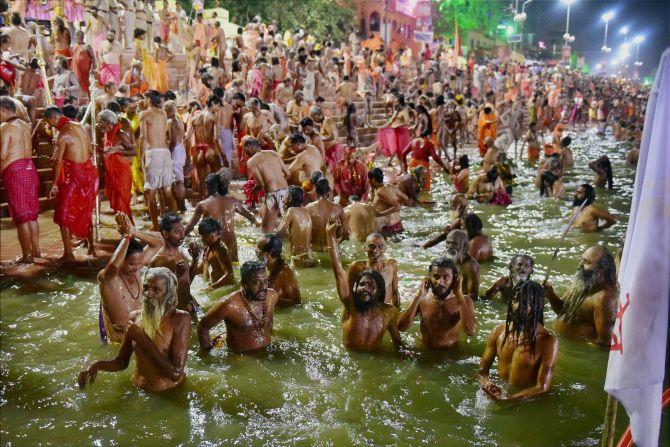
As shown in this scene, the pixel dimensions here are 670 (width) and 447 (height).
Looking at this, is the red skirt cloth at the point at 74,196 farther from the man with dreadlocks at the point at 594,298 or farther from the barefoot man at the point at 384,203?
the man with dreadlocks at the point at 594,298

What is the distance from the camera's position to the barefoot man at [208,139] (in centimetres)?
1060

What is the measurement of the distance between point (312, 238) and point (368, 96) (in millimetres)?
13837

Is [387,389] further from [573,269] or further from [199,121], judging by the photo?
[199,121]

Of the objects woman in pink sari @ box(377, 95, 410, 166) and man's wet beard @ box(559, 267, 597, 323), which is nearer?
man's wet beard @ box(559, 267, 597, 323)

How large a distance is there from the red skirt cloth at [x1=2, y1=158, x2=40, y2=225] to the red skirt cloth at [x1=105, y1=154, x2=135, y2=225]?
3.97ft

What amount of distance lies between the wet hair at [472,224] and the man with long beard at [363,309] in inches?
100

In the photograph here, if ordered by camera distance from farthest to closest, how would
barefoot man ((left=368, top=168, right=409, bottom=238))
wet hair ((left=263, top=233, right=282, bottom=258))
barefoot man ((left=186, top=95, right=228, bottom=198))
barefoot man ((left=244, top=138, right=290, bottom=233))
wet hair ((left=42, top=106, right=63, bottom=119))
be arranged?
barefoot man ((left=186, top=95, right=228, bottom=198)) → barefoot man ((left=368, top=168, right=409, bottom=238)) → barefoot man ((left=244, top=138, right=290, bottom=233)) → wet hair ((left=42, top=106, right=63, bottom=119)) → wet hair ((left=263, top=233, right=282, bottom=258))

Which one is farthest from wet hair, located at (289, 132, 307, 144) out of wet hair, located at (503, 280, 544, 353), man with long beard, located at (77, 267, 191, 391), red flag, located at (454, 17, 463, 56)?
red flag, located at (454, 17, 463, 56)

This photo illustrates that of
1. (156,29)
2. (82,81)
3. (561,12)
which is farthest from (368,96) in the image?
(561,12)

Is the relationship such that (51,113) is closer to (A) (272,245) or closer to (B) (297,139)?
(A) (272,245)

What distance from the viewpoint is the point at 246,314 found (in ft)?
17.1

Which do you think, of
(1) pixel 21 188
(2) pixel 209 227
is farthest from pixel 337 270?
(1) pixel 21 188

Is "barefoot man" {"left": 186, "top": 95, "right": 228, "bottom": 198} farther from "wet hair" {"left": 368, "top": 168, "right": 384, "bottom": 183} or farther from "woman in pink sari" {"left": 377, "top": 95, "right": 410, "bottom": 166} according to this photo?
"woman in pink sari" {"left": 377, "top": 95, "right": 410, "bottom": 166}

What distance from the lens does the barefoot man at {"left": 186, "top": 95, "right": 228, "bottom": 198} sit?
10602mm
